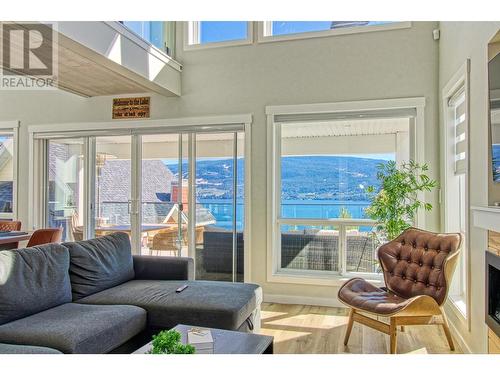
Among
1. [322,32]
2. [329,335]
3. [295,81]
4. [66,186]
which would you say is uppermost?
[322,32]

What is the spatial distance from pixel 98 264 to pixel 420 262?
2707 millimetres

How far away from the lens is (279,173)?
4.62 m

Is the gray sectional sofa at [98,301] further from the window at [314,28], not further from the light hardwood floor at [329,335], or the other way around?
the window at [314,28]

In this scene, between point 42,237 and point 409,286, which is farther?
point 42,237

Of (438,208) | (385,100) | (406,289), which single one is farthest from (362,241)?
(385,100)

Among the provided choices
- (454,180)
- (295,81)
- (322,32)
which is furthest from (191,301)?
(322,32)

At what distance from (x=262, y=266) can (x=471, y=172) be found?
252cm

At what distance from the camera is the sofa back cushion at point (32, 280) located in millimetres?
2330

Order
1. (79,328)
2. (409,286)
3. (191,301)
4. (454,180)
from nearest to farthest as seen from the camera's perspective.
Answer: (79,328)
(191,301)
(409,286)
(454,180)

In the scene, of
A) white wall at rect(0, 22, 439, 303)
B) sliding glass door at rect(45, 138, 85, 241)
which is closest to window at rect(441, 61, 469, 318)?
white wall at rect(0, 22, 439, 303)

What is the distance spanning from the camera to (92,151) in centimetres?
528

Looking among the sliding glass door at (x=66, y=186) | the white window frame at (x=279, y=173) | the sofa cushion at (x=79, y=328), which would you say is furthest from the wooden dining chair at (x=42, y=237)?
the white window frame at (x=279, y=173)

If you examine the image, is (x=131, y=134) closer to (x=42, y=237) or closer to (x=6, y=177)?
(x=42, y=237)
